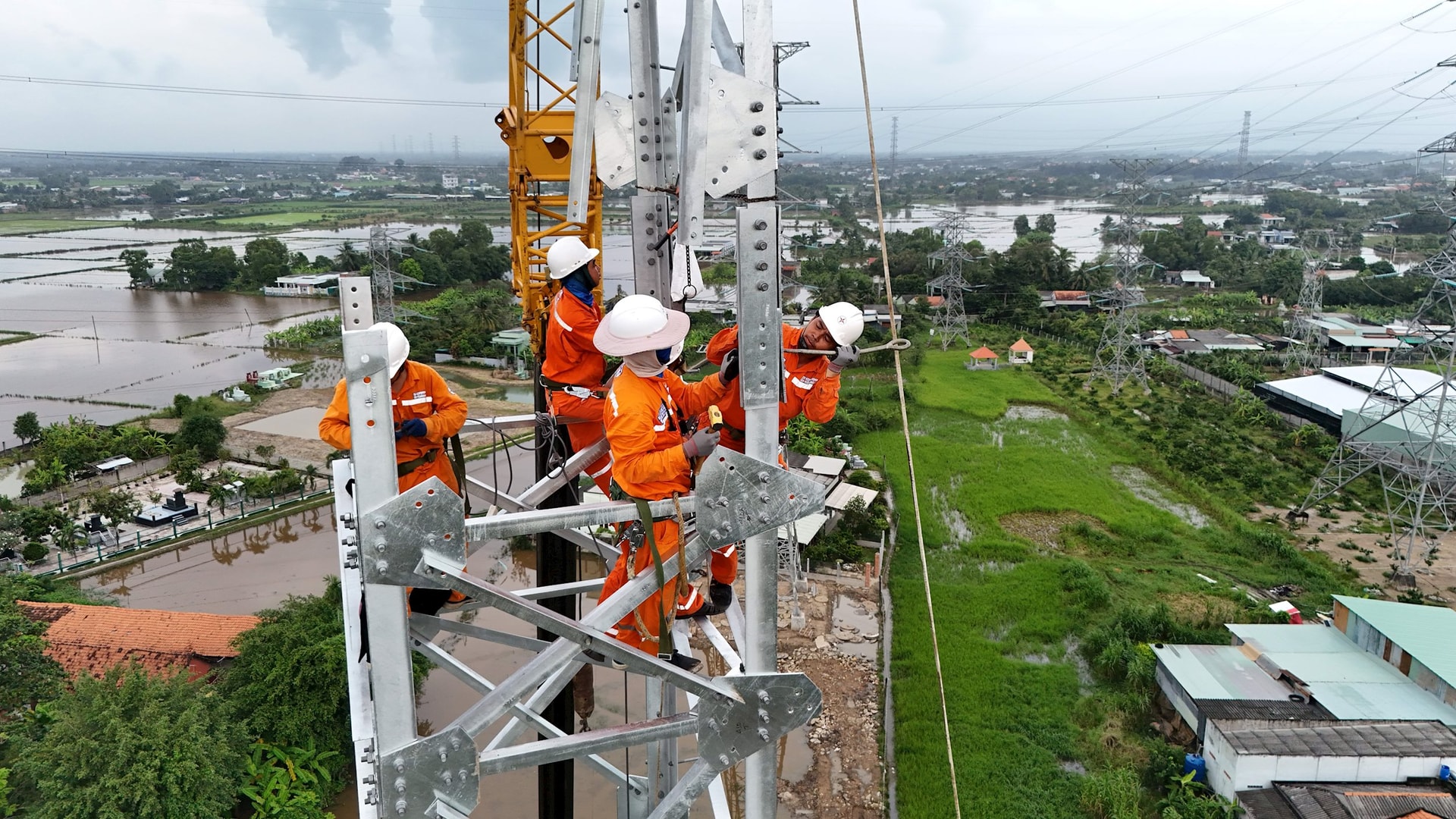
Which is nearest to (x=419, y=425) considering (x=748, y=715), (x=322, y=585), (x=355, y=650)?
(x=355, y=650)

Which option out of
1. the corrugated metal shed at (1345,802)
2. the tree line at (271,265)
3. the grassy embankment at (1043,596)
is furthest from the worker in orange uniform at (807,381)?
the tree line at (271,265)

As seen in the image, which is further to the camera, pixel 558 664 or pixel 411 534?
pixel 558 664

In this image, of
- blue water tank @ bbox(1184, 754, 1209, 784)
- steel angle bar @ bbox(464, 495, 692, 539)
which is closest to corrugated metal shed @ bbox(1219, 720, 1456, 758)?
blue water tank @ bbox(1184, 754, 1209, 784)

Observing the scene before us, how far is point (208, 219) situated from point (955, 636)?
104 meters

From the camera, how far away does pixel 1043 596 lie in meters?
17.4

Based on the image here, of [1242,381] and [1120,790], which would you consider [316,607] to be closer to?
[1120,790]

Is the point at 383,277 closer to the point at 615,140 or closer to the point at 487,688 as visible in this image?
the point at 615,140

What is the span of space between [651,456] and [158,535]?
22.0 metres

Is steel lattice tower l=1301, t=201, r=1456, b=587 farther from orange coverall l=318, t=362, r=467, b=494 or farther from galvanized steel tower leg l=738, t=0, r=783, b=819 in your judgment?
orange coverall l=318, t=362, r=467, b=494

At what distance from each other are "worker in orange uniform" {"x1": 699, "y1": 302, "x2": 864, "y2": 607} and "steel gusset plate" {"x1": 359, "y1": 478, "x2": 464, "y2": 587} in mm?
2027

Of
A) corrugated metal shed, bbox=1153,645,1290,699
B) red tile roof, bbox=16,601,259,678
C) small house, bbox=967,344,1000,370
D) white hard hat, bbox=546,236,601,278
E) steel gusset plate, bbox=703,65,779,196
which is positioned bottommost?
corrugated metal shed, bbox=1153,645,1290,699

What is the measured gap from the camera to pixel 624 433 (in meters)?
3.69

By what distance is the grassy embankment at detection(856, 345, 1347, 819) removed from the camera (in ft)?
41.5

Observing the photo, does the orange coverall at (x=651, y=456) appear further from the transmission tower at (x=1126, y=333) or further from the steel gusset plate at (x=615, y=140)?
the transmission tower at (x=1126, y=333)
